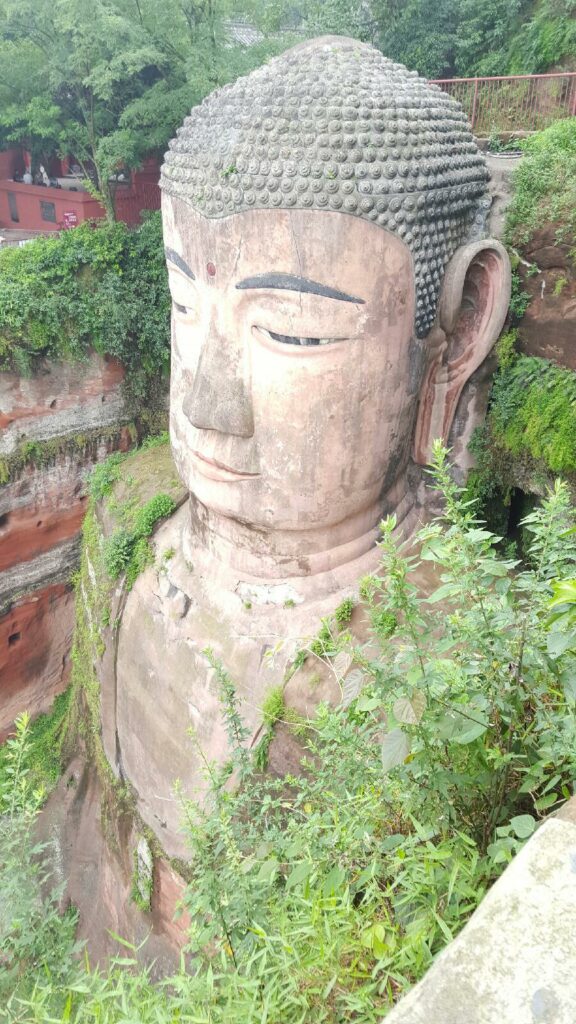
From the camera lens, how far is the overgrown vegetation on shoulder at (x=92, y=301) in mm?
8016

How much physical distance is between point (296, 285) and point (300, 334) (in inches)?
8.4

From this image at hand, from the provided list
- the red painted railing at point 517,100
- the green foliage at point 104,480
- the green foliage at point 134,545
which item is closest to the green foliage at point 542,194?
the green foliage at point 134,545

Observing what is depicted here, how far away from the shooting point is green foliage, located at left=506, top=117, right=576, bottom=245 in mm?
4113

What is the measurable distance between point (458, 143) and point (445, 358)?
1071 millimetres

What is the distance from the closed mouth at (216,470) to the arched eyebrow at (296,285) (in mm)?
908

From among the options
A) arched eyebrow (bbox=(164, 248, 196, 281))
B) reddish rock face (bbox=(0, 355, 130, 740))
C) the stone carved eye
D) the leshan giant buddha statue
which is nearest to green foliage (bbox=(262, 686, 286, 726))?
the leshan giant buddha statue

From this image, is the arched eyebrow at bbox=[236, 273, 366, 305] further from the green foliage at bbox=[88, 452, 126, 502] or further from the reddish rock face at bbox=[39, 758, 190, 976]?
the reddish rock face at bbox=[39, 758, 190, 976]

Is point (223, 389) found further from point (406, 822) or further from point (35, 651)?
point (35, 651)

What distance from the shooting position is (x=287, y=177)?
10.8ft

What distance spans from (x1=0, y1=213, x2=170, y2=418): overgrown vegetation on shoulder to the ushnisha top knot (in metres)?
4.68

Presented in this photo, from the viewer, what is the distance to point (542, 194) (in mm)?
4242

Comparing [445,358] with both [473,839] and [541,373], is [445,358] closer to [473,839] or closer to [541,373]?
[541,373]

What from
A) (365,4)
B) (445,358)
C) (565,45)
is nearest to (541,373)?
(445,358)

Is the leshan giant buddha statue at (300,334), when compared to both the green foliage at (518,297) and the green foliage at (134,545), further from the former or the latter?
the green foliage at (134,545)
